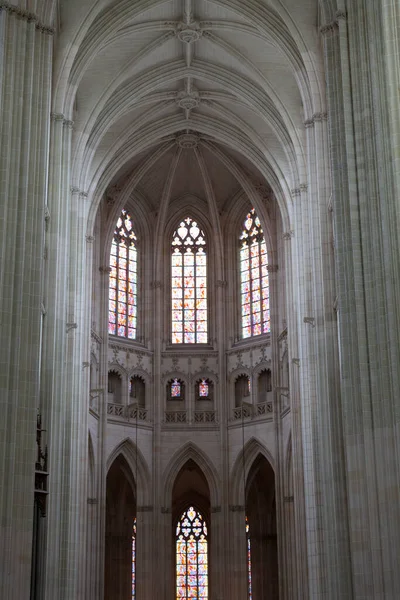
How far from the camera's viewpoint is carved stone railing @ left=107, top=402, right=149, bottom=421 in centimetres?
3509

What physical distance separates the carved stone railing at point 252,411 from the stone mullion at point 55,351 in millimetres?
10345

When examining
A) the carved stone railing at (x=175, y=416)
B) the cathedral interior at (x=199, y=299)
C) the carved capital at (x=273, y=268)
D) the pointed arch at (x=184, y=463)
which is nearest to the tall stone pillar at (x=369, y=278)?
the cathedral interior at (x=199, y=299)

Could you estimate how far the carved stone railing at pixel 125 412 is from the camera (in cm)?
3509

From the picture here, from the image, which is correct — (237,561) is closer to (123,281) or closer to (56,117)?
(123,281)

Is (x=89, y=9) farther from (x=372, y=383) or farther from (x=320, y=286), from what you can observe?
(x=372, y=383)

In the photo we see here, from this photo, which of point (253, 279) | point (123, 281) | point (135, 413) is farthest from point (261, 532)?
point (123, 281)

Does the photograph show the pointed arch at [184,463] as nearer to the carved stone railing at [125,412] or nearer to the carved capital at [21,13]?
the carved stone railing at [125,412]

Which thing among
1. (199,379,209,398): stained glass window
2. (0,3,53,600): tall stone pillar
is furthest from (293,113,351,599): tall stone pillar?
(0,3,53,600): tall stone pillar

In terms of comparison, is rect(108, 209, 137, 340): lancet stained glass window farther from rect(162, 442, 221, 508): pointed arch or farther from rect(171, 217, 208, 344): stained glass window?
rect(162, 442, 221, 508): pointed arch

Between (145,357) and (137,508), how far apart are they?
5238 millimetres

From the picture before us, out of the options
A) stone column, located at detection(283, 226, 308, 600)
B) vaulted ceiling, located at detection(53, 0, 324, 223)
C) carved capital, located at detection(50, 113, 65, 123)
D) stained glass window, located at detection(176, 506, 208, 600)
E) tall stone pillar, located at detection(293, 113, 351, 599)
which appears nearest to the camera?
tall stone pillar, located at detection(293, 113, 351, 599)

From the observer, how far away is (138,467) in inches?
1401

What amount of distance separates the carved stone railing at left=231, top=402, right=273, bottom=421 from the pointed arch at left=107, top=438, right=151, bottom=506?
345 cm

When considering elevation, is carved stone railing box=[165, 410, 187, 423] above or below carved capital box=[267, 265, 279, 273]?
below
